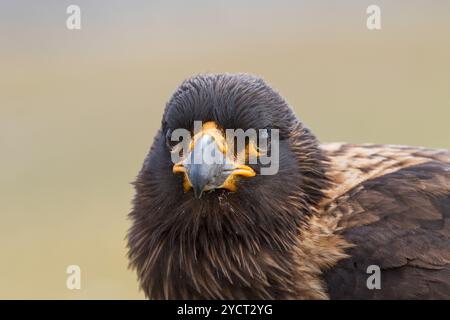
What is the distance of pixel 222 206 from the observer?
4.82 meters

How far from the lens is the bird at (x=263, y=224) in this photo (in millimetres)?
4785

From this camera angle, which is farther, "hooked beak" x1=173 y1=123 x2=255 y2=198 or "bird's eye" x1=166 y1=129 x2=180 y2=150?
"bird's eye" x1=166 y1=129 x2=180 y2=150

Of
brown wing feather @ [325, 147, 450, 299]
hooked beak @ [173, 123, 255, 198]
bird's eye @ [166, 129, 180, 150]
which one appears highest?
bird's eye @ [166, 129, 180, 150]

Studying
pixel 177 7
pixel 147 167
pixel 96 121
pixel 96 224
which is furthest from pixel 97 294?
pixel 177 7

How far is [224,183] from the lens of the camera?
4688 mm

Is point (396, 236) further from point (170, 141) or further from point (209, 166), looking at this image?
point (170, 141)

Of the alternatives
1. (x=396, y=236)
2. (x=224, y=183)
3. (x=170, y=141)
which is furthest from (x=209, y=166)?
(x=396, y=236)

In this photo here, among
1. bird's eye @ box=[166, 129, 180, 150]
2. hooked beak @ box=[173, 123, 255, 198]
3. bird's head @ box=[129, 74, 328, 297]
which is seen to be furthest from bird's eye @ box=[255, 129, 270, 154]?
bird's eye @ box=[166, 129, 180, 150]

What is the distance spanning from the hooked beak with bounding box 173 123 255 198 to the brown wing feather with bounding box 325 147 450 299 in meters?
0.60

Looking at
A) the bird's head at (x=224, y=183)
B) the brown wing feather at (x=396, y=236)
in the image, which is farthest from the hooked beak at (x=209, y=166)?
the brown wing feather at (x=396, y=236)

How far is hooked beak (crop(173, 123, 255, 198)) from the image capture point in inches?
179

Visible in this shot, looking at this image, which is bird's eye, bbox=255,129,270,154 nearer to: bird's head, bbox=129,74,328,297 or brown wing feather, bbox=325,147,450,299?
bird's head, bbox=129,74,328,297

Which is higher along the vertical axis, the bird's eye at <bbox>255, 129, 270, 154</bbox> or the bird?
the bird's eye at <bbox>255, 129, 270, 154</bbox>
